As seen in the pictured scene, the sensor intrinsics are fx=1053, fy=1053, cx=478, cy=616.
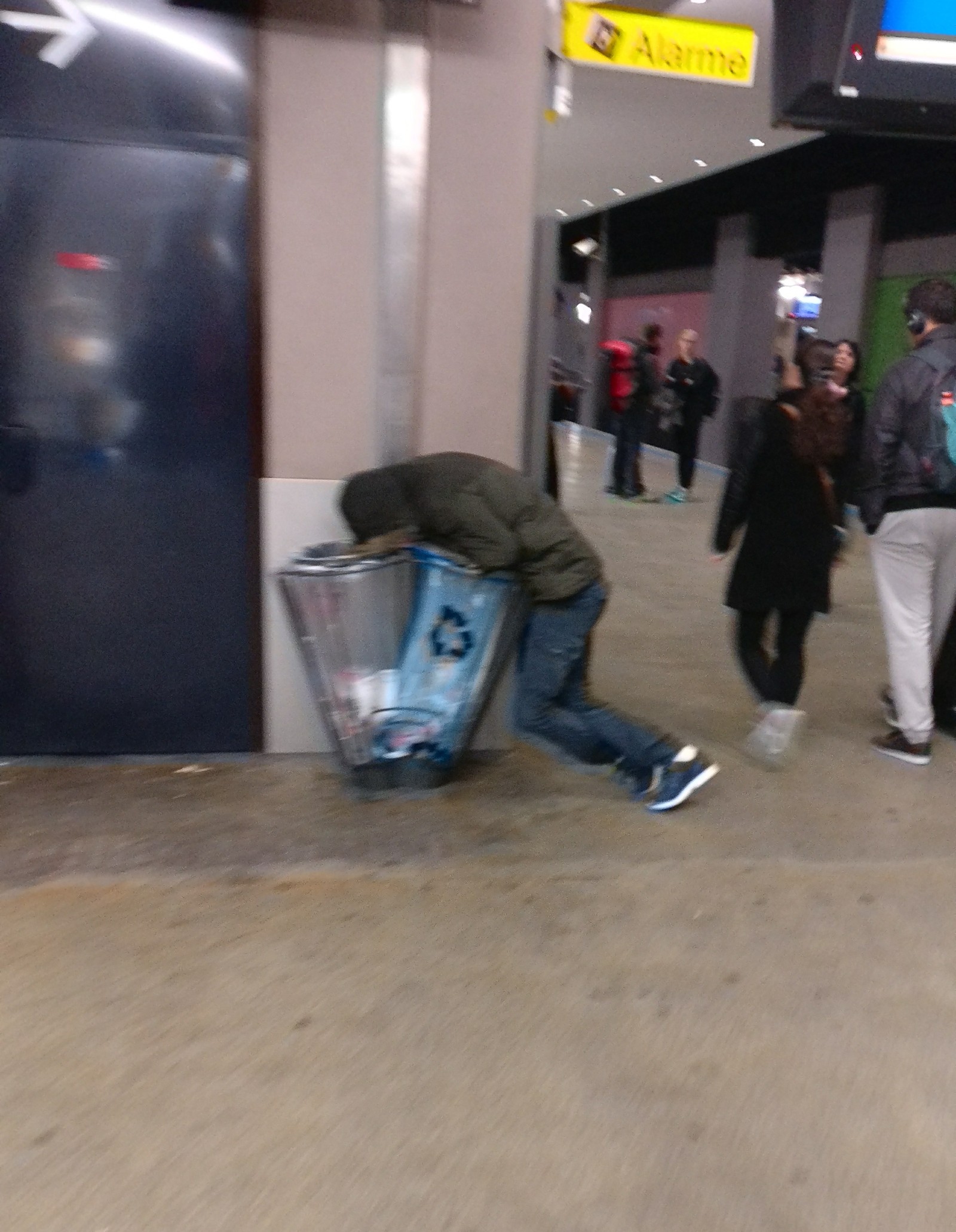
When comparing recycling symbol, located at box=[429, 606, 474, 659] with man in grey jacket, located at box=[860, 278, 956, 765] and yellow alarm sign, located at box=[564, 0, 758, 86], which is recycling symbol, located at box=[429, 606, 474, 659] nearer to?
man in grey jacket, located at box=[860, 278, 956, 765]

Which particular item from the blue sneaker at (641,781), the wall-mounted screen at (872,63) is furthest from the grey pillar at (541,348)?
the blue sneaker at (641,781)

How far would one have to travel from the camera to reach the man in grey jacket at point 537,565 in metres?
3.72

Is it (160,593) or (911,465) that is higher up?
(911,465)

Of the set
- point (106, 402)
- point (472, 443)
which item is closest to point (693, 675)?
point (472, 443)

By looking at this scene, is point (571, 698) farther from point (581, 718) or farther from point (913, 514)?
point (913, 514)

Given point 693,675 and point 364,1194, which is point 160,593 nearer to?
point 364,1194

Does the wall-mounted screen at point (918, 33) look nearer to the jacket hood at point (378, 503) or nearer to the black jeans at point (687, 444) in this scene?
the jacket hood at point (378, 503)

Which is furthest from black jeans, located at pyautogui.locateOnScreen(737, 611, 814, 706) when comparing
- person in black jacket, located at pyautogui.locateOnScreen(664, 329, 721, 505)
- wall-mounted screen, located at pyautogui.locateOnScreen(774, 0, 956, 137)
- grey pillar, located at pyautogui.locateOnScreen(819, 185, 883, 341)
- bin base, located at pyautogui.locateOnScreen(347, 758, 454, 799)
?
grey pillar, located at pyautogui.locateOnScreen(819, 185, 883, 341)

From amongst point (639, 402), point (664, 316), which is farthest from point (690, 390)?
point (664, 316)

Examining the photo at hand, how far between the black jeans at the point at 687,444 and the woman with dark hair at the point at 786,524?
7861 mm

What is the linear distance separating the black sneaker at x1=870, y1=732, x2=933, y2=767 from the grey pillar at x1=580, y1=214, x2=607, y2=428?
18.0 m

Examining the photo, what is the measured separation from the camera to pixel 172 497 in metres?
4.07

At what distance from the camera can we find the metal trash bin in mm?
3783

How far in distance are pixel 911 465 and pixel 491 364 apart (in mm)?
1827
